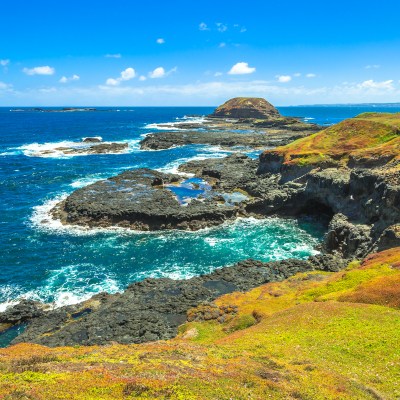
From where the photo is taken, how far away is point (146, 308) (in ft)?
135

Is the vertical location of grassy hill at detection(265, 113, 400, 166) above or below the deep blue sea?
above

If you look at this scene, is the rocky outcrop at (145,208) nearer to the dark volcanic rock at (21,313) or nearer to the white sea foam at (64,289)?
the white sea foam at (64,289)

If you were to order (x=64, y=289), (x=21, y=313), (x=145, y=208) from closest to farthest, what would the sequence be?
(x=21, y=313) < (x=64, y=289) < (x=145, y=208)

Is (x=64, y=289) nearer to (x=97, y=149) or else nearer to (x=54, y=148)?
(x=97, y=149)

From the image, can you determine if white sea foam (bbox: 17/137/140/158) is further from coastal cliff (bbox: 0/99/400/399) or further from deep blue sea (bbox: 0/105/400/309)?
coastal cliff (bbox: 0/99/400/399)

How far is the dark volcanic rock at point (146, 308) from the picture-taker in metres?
36.4

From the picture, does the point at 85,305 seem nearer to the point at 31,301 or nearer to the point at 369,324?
the point at 31,301

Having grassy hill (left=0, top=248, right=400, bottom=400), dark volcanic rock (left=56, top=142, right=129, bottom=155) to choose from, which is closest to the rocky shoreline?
grassy hill (left=0, top=248, right=400, bottom=400)

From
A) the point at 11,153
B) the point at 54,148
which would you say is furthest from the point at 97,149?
the point at 11,153

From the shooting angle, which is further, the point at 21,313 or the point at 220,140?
the point at 220,140

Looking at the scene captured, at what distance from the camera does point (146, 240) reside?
6122 cm

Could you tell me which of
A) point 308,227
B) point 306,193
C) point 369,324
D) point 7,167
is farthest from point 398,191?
point 7,167

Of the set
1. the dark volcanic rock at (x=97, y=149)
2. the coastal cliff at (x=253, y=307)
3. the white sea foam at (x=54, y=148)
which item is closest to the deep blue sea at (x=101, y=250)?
the coastal cliff at (x=253, y=307)

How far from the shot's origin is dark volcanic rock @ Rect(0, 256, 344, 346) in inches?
1435
